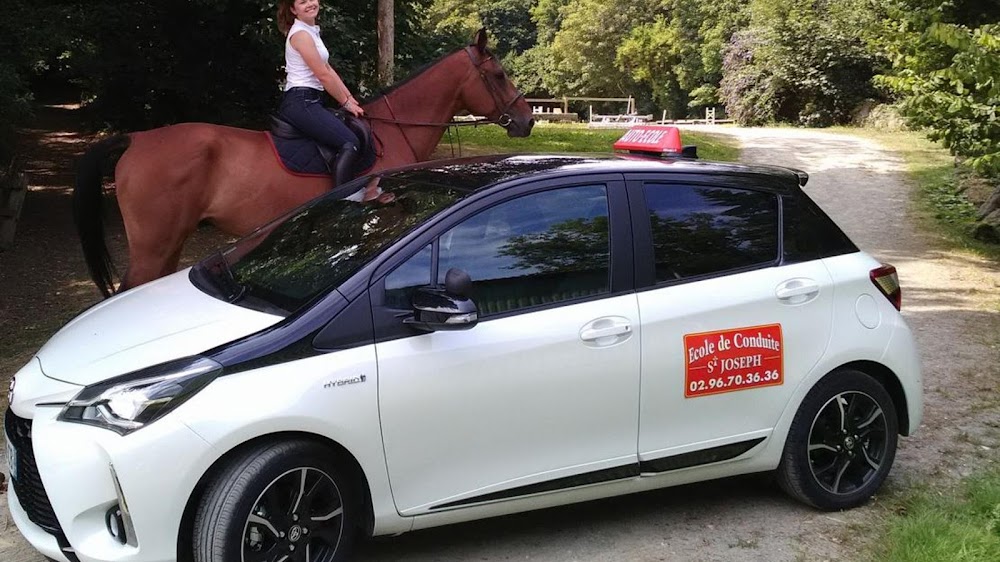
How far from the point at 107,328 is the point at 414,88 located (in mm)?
4041

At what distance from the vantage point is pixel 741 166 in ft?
15.2

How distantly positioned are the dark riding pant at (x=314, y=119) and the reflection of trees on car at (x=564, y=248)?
9.42ft

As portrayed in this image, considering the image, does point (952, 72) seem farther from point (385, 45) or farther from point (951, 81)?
point (385, 45)

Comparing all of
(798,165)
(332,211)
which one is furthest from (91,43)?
(798,165)

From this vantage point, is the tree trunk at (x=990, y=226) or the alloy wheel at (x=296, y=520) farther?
the tree trunk at (x=990, y=226)

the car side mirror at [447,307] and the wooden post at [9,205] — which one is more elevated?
the car side mirror at [447,307]

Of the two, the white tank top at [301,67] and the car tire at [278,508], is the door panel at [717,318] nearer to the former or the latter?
the car tire at [278,508]

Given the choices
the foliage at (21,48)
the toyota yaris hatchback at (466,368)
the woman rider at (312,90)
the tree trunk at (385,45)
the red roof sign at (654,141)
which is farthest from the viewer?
the tree trunk at (385,45)

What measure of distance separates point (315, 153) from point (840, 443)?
4043 millimetres

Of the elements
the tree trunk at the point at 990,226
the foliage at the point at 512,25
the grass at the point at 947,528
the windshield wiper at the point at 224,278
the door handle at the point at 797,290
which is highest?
the foliage at the point at 512,25

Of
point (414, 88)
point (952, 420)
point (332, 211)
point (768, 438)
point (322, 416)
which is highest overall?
point (414, 88)

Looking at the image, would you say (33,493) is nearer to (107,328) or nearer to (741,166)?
(107,328)

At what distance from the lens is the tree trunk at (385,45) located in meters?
11.6

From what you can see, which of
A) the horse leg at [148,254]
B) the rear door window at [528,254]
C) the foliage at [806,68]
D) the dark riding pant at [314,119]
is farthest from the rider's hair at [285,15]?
the foliage at [806,68]
